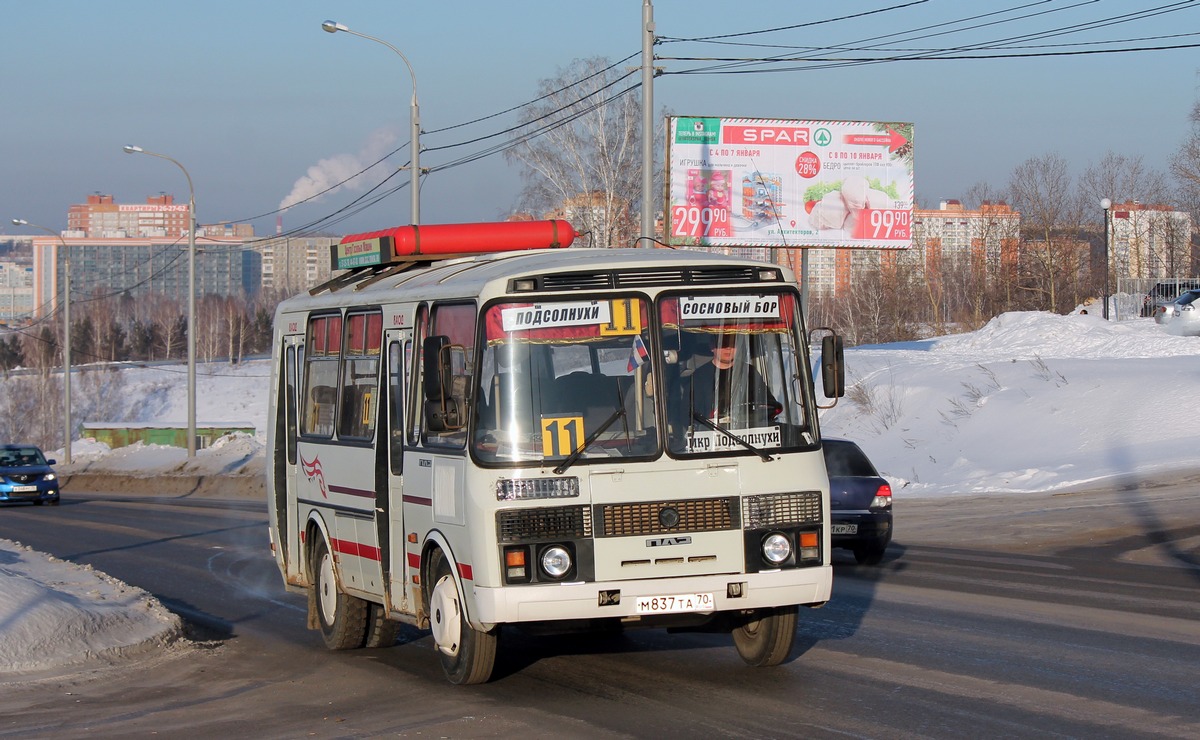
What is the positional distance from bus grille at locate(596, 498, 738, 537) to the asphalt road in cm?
100

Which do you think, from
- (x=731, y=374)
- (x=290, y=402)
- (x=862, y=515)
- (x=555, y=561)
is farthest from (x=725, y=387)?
(x=862, y=515)

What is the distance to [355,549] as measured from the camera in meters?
10.7

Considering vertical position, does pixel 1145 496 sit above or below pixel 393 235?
below

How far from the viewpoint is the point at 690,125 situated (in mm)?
37375

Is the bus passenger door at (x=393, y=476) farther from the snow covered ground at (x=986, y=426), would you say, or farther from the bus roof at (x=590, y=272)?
the snow covered ground at (x=986, y=426)

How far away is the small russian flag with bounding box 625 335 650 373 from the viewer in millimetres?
8523

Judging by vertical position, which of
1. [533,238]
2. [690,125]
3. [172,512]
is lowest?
[172,512]

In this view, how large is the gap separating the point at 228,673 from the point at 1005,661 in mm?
5389

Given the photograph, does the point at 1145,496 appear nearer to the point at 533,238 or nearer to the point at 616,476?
the point at 533,238

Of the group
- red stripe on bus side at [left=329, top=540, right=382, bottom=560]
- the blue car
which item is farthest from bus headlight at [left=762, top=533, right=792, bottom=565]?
the blue car

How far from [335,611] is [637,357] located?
4037 millimetres

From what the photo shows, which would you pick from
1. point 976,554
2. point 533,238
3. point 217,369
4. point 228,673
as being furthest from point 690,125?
point 217,369

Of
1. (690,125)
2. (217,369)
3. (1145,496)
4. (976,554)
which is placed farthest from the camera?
(217,369)

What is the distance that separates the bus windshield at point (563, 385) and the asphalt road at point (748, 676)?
1.51m
